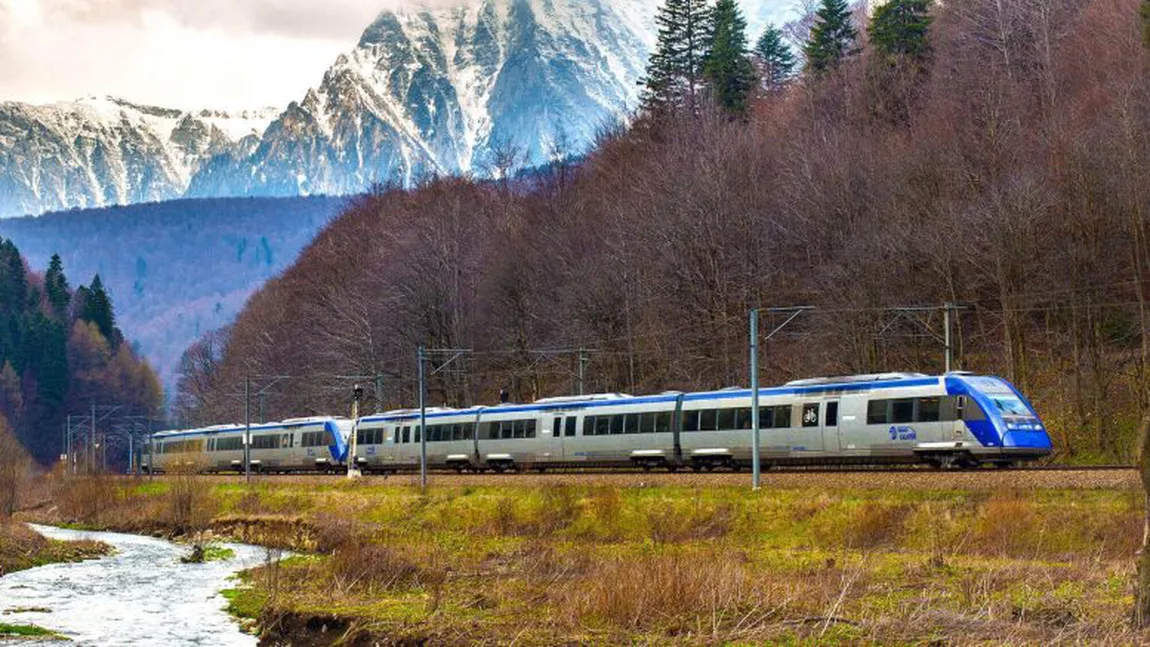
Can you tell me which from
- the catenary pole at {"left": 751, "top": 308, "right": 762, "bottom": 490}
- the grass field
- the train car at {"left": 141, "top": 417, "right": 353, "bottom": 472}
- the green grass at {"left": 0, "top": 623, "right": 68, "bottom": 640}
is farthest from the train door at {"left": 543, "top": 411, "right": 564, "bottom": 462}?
the green grass at {"left": 0, "top": 623, "right": 68, "bottom": 640}

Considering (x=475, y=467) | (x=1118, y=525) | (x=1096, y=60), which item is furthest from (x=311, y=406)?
(x=1118, y=525)

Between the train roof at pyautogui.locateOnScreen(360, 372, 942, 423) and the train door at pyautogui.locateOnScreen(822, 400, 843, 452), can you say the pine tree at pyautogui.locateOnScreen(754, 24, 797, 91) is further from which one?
the train door at pyautogui.locateOnScreen(822, 400, 843, 452)

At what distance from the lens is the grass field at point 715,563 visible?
25469 mm

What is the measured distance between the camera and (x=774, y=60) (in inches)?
5197

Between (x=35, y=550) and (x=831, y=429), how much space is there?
30872 millimetres

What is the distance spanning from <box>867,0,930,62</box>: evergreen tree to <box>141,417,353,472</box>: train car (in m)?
41.1

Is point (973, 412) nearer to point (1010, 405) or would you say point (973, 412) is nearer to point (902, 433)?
point (1010, 405)

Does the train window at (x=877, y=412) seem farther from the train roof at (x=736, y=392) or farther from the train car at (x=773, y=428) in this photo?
the train roof at (x=736, y=392)

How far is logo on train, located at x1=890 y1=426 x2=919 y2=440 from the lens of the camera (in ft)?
158

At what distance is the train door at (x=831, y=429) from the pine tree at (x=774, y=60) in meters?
77.7

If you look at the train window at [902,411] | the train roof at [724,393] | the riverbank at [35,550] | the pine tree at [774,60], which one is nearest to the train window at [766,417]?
the train roof at [724,393]

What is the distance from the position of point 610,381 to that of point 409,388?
25352 mm

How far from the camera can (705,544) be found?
42938 mm

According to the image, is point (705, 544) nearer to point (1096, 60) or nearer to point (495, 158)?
point (1096, 60)
